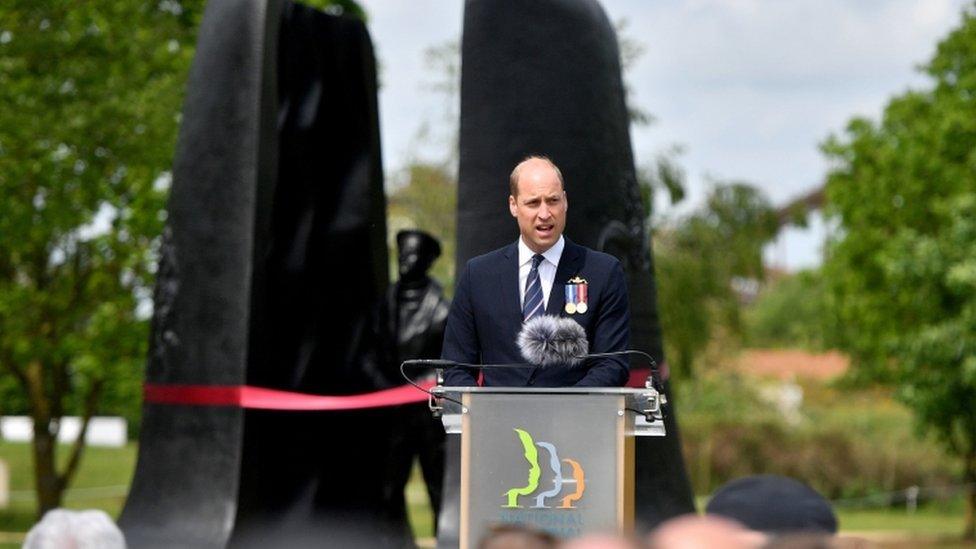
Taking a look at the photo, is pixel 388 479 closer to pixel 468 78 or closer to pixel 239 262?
pixel 239 262

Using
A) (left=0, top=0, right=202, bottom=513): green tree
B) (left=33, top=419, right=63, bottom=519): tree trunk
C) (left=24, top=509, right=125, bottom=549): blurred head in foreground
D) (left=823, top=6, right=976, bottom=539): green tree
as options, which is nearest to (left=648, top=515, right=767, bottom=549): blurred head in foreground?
(left=24, top=509, right=125, bottom=549): blurred head in foreground

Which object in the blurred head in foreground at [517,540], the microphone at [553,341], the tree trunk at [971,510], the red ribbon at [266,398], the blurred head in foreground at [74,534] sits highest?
the microphone at [553,341]

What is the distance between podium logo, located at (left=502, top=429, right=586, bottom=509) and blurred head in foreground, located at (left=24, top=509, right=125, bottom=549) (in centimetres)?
127

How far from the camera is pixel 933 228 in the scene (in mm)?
30422

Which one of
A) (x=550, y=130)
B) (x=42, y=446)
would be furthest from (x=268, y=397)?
(x=42, y=446)

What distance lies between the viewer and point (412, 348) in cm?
977

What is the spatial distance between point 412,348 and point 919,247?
1631 cm

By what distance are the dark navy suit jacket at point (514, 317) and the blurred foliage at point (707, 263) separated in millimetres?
23914

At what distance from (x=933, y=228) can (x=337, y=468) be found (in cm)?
2304

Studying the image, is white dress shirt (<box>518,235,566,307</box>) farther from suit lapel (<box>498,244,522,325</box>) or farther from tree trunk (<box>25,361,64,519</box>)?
tree trunk (<box>25,361,64,519</box>)

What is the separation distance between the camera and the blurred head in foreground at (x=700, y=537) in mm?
1979

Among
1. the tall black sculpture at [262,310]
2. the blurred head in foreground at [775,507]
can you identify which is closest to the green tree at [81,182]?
the tall black sculpture at [262,310]

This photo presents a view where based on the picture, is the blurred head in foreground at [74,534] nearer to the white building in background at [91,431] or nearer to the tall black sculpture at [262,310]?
the tall black sculpture at [262,310]

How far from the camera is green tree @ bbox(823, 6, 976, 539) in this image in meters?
23.9
